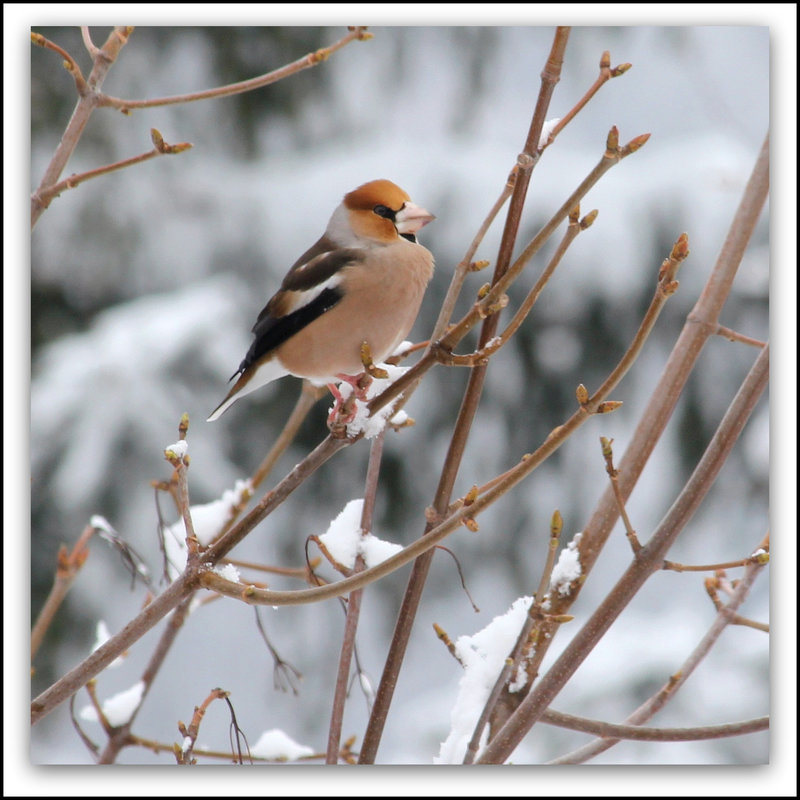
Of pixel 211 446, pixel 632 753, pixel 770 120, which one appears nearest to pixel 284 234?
pixel 211 446

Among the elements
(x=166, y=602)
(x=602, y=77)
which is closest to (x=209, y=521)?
(x=166, y=602)

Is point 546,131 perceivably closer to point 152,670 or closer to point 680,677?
point 680,677

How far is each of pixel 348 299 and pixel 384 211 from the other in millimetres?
140

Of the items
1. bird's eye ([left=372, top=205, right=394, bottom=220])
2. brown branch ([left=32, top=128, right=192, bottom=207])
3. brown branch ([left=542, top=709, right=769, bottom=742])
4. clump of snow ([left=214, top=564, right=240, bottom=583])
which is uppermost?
bird's eye ([left=372, top=205, right=394, bottom=220])

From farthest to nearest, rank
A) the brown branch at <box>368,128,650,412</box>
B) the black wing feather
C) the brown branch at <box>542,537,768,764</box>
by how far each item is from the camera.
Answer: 1. the black wing feather
2. the brown branch at <box>542,537,768,764</box>
3. the brown branch at <box>368,128,650,412</box>

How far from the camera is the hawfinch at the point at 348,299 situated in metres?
1.12

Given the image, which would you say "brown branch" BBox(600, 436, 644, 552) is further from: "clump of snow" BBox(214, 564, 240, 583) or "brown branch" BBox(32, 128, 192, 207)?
"brown branch" BBox(32, 128, 192, 207)

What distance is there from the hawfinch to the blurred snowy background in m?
0.29

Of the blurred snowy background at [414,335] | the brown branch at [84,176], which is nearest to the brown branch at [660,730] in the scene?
the blurred snowy background at [414,335]

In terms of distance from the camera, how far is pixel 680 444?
1.87 meters

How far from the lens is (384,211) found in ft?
3.97

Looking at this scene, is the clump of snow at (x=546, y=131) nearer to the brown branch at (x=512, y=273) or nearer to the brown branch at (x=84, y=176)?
the brown branch at (x=512, y=273)

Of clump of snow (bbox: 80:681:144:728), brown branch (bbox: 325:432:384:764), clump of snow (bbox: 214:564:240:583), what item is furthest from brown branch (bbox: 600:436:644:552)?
clump of snow (bbox: 80:681:144:728)

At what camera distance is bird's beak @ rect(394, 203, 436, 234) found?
1182 millimetres
